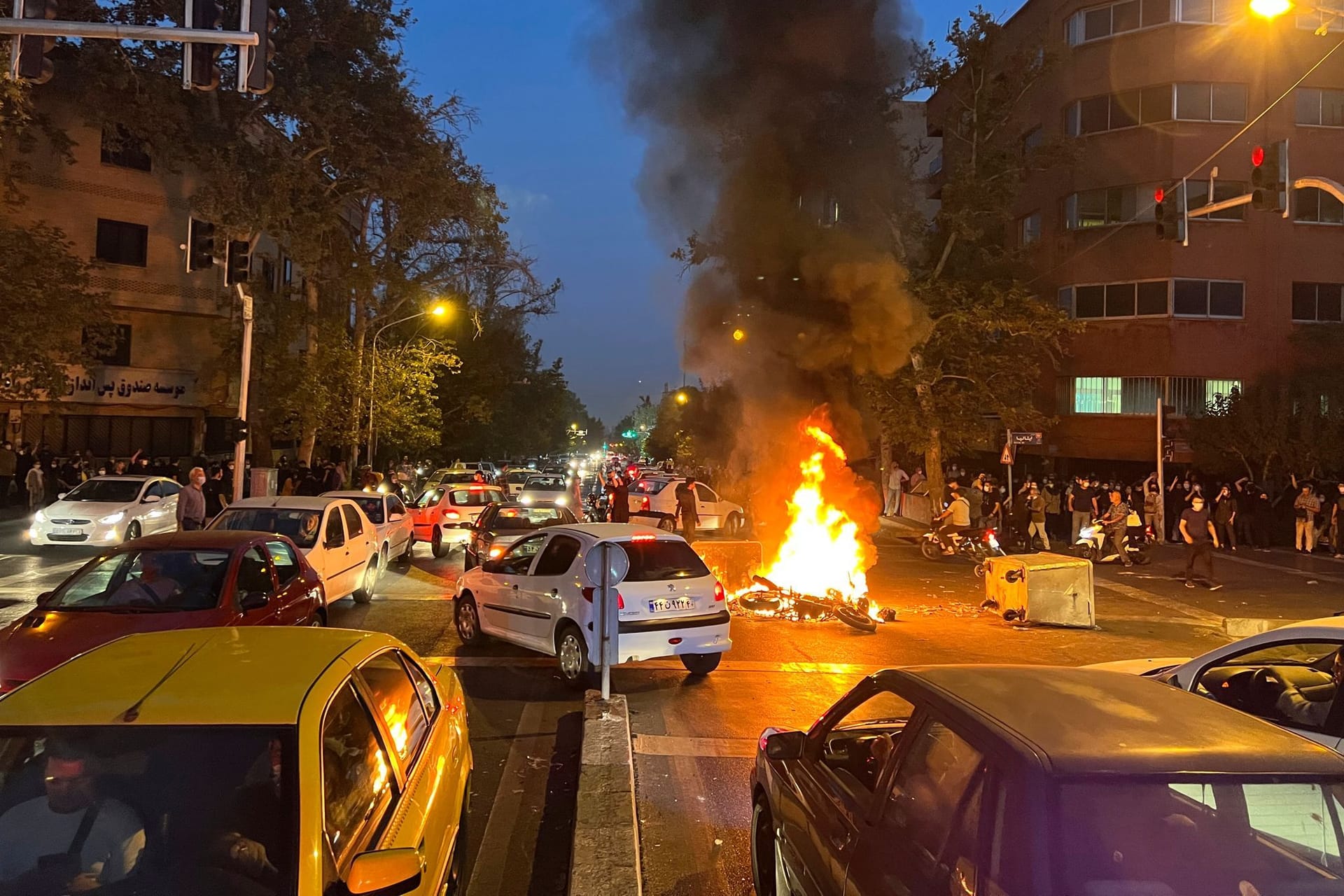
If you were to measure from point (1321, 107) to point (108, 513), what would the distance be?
34168mm

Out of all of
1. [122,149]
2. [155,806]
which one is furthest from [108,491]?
[122,149]

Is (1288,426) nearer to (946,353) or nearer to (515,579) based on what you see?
(946,353)

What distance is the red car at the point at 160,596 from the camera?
18.7ft

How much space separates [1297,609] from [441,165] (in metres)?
24.7

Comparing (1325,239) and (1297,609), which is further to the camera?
(1325,239)

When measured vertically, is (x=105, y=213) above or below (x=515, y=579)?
above

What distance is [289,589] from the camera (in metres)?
7.47

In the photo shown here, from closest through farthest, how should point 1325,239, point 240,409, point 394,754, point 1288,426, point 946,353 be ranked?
point 394,754, point 240,409, point 1288,426, point 946,353, point 1325,239

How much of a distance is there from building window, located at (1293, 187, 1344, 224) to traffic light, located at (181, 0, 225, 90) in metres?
30.7

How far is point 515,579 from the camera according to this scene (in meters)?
8.77

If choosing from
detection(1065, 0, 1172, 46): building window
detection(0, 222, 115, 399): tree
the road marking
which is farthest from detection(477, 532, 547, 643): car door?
detection(1065, 0, 1172, 46): building window

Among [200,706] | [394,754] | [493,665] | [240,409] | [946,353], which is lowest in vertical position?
[493,665]

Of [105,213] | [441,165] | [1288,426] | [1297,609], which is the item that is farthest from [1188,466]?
[105,213]

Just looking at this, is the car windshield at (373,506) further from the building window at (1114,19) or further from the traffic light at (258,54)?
the building window at (1114,19)
